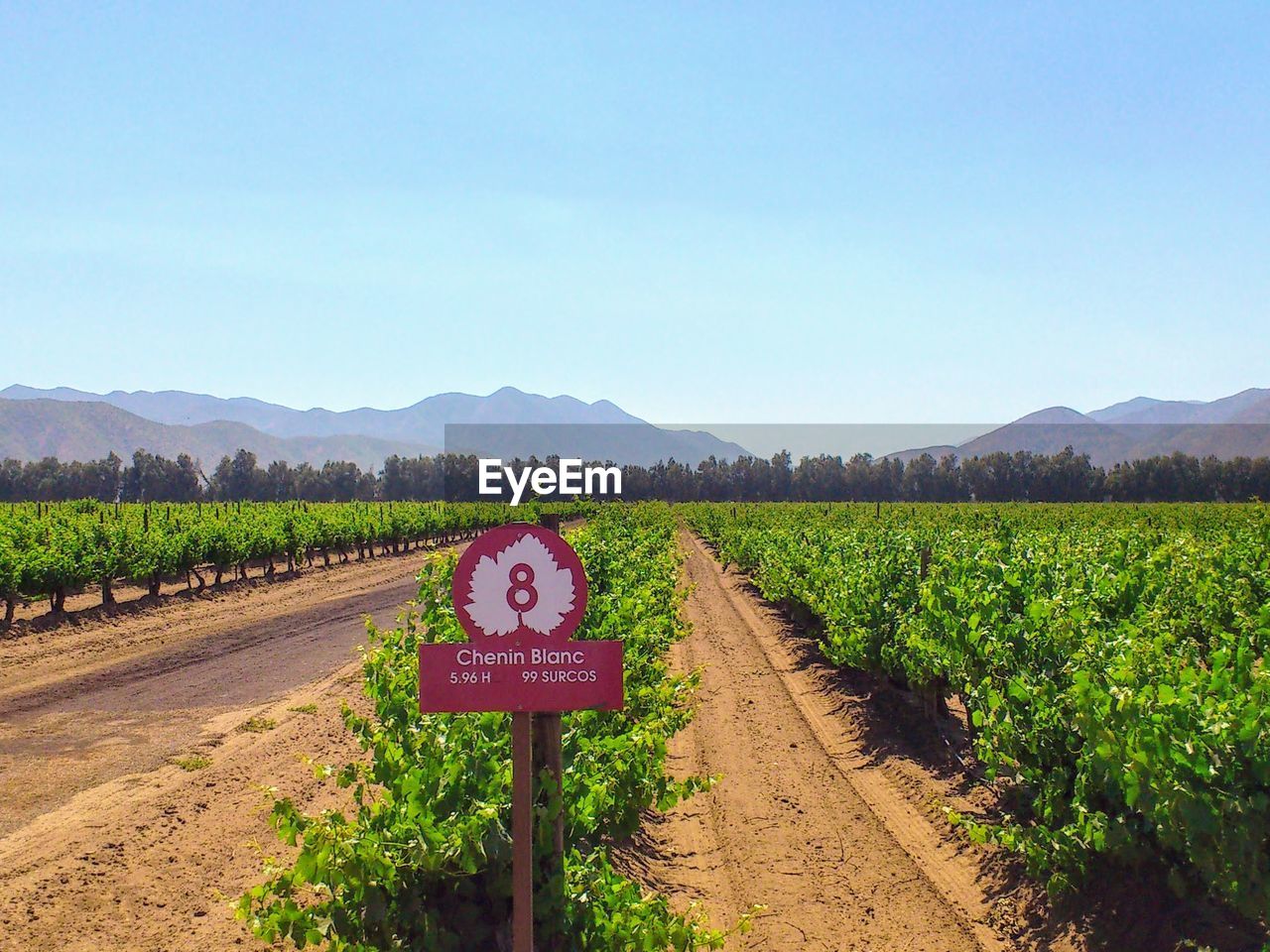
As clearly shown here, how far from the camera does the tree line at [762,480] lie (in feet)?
356

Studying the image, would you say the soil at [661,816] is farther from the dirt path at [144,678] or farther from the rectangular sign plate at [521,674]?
the rectangular sign plate at [521,674]

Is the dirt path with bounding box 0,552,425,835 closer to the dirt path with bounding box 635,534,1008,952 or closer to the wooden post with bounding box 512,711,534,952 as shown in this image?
the dirt path with bounding box 635,534,1008,952

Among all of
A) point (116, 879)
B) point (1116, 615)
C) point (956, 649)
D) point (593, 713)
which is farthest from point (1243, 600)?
point (116, 879)

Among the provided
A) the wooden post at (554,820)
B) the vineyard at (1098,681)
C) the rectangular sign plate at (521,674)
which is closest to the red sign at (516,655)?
the rectangular sign plate at (521,674)

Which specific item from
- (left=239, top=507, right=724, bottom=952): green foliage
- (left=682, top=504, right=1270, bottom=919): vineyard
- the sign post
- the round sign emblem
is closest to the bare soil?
(left=682, top=504, right=1270, bottom=919): vineyard

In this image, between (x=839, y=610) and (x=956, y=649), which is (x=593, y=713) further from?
(x=839, y=610)

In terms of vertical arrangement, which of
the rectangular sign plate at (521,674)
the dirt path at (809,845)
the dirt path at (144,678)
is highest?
the rectangular sign plate at (521,674)

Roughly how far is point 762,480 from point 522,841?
458 feet

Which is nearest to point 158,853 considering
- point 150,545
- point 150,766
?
point 150,766

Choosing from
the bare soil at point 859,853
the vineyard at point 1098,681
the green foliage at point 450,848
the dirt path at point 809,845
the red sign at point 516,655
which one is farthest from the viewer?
the dirt path at point 809,845

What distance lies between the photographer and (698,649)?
16297 mm

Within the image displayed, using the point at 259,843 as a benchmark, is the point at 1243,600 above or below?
above

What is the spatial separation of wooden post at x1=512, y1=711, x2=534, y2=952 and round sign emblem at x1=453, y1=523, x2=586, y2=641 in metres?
0.34

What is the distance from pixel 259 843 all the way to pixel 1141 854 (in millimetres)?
6157
